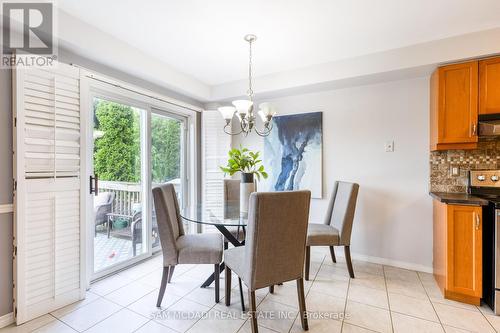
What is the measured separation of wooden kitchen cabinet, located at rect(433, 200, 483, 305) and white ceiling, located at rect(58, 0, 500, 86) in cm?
162

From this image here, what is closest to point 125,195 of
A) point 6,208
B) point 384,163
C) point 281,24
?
point 6,208

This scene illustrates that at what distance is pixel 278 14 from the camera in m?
1.94

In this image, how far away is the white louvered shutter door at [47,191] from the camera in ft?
5.73

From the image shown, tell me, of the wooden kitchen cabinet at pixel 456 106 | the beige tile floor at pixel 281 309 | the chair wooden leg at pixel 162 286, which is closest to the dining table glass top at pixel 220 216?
the chair wooden leg at pixel 162 286

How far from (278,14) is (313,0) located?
0.97 feet

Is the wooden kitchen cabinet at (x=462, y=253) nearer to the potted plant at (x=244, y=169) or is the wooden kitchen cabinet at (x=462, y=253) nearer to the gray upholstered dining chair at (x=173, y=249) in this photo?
the potted plant at (x=244, y=169)

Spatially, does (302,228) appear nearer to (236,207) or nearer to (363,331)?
(363,331)

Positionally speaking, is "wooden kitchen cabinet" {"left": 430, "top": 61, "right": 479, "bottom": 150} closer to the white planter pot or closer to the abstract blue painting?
the abstract blue painting

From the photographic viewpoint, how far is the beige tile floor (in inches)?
68.1

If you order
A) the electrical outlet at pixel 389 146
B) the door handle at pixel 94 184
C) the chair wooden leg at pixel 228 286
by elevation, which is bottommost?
the chair wooden leg at pixel 228 286

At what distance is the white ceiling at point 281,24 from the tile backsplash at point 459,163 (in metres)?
1.17

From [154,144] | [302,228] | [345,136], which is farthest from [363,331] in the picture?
[154,144]

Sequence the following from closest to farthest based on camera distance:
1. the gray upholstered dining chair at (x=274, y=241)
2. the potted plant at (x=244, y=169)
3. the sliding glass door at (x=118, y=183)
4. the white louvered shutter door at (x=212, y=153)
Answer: the gray upholstered dining chair at (x=274, y=241) < the potted plant at (x=244, y=169) < the sliding glass door at (x=118, y=183) < the white louvered shutter door at (x=212, y=153)

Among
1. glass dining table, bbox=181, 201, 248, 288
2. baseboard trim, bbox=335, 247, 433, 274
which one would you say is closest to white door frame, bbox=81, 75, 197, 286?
glass dining table, bbox=181, 201, 248, 288
